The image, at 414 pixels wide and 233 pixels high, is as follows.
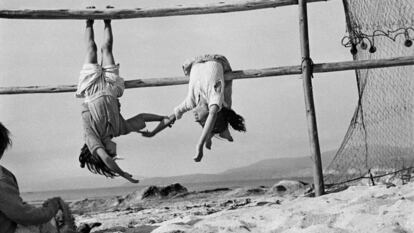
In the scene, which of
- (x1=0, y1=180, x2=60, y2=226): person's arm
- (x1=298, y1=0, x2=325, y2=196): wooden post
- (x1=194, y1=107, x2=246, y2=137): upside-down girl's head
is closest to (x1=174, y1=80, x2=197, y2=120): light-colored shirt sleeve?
(x1=194, y1=107, x2=246, y2=137): upside-down girl's head

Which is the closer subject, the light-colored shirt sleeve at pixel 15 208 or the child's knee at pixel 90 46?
the light-colored shirt sleeve at pixel 15 208

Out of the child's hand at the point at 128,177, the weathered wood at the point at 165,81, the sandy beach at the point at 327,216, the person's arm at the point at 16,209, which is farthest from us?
the weathered wood at the point at 165,81

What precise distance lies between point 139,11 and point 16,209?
2.24 meters

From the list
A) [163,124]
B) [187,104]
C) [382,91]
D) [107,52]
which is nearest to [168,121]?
[163,124]

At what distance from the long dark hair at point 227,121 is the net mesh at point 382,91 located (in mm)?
1228

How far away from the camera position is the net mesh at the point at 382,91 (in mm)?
5227

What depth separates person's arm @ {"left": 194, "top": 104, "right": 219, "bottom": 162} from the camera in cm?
443

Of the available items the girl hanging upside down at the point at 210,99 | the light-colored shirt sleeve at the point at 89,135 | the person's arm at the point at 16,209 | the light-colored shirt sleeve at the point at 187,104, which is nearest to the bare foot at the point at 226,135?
the girl hanging upside down at the point at 210,99

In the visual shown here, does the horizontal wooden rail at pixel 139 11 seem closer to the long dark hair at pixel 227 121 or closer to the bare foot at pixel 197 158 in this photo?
the long dark hair at pixel 227 121

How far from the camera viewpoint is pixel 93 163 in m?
4.67

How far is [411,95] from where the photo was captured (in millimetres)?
5203

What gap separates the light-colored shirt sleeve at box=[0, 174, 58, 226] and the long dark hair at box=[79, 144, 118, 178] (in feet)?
3.70

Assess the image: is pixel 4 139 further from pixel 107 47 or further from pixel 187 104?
pixel 187 104

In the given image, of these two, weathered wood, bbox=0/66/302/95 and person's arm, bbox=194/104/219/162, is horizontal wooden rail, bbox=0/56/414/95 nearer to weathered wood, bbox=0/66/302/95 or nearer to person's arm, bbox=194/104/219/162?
weathered wood, bbox=0/66/302/95
